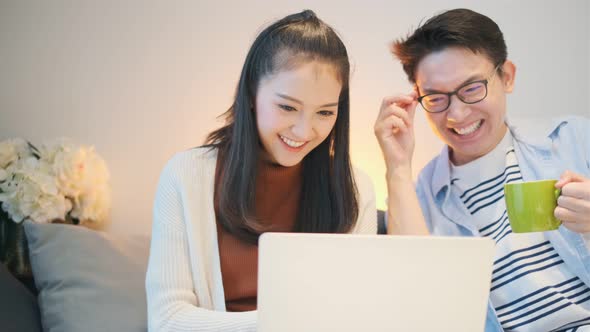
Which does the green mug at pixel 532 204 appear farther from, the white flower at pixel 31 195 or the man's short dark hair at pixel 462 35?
the white flower at pixel 31 195

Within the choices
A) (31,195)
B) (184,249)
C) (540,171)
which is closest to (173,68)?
(31,195)

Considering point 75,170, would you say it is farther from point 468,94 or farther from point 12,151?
point 468,94

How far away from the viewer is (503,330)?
1.44m

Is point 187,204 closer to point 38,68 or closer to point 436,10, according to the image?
point 38,68

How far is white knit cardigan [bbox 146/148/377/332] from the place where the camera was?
117 centimetres

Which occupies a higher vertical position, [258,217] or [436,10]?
[436,10]

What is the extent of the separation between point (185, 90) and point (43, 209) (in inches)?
24.8

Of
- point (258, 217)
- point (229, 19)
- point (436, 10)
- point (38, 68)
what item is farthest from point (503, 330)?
point (38, 68)

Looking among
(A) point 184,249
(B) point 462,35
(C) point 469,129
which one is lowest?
(A) point 184,249

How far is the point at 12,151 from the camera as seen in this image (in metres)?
1.78

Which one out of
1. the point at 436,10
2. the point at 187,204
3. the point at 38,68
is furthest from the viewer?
the point at 436,10

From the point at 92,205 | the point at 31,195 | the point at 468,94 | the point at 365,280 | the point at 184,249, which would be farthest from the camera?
the point at 92,205

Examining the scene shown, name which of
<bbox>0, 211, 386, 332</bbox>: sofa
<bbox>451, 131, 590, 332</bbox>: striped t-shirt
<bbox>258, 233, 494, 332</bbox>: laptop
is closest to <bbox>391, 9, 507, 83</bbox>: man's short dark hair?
<bbox>451, 131, 590, 332</bbox>: striped t-shirt

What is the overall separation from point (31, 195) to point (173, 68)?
652 mm
